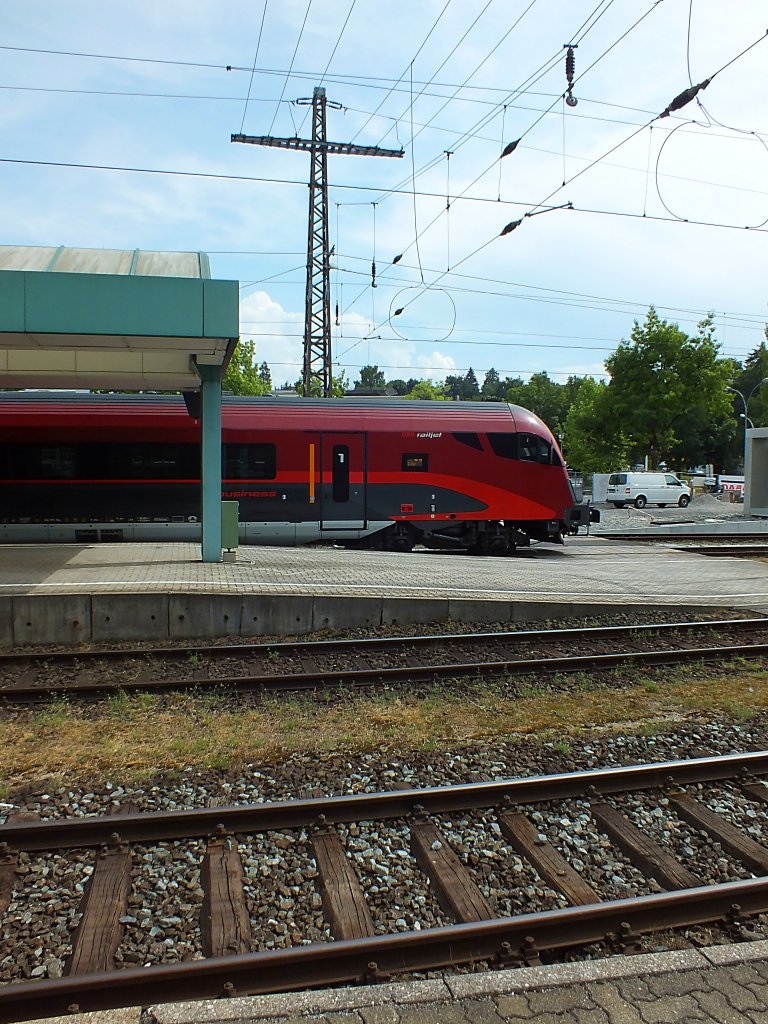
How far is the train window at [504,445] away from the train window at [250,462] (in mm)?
4630

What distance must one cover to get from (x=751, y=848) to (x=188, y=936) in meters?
3.03

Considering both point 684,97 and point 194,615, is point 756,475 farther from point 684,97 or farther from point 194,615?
point 194,615

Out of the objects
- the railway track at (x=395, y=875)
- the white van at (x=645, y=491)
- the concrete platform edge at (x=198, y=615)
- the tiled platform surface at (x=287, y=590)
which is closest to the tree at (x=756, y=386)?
the white van at (x=645, y=491)

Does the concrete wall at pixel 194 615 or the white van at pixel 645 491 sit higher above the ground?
the white van at pixel 645 491


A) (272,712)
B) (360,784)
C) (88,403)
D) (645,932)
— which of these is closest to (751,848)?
(645,932)

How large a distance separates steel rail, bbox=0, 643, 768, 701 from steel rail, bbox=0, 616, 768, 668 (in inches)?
27.9

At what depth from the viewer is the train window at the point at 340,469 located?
15.8 m

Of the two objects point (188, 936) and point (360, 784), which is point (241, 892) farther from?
point (360, 784)

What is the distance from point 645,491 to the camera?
38.8 m

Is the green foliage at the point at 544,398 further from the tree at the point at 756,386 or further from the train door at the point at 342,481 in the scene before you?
the train door at the point at 342,481

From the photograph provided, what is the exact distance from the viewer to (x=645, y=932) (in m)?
3.57

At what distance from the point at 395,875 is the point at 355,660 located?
430cm

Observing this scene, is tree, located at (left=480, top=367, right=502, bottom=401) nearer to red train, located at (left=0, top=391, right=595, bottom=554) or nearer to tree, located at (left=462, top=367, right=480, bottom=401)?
tree, located at (left=462, top=367, right=480, bottom=401)

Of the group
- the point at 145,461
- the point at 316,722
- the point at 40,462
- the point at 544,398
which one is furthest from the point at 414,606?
the point at 544,398
